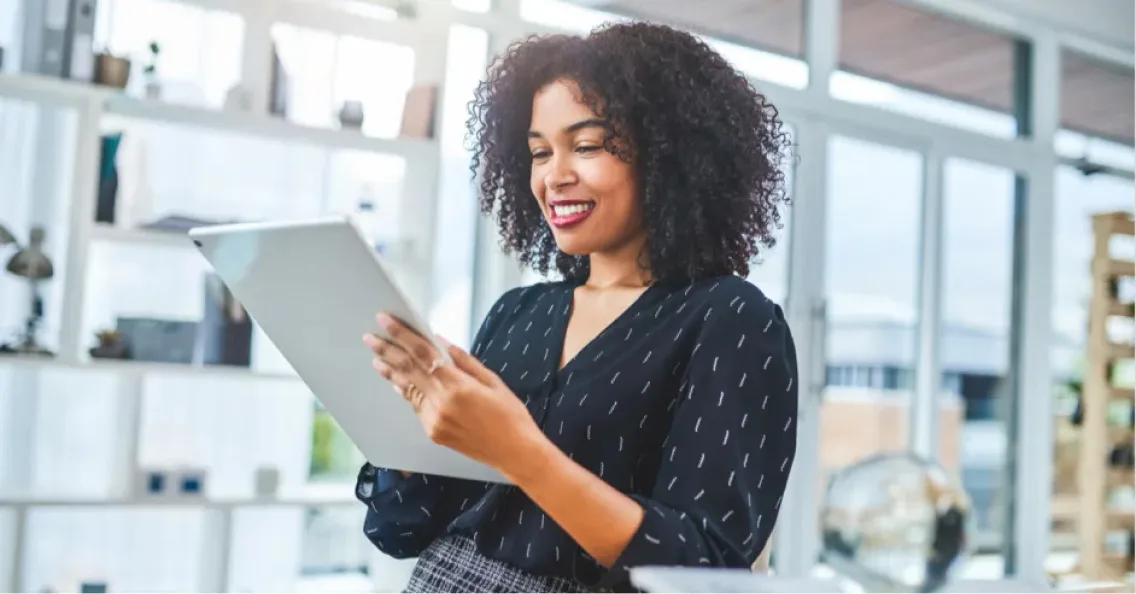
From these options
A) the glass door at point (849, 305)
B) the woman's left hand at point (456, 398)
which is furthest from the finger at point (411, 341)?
the glass door at point (849, 305)

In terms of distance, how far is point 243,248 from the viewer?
86 centimetres

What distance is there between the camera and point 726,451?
0.83m

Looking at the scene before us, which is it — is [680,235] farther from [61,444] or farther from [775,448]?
[61,444]

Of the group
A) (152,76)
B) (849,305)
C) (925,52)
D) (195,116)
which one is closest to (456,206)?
(195,116)

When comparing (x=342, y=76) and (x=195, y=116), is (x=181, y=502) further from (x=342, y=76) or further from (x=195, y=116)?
(x=342, y=76)

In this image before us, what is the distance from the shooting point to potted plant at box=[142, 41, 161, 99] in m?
2.30

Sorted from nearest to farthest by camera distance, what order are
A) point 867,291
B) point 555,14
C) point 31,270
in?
1. point 31,270
2. point 555,14
3. point 867,291

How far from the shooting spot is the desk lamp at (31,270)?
6.97 feet

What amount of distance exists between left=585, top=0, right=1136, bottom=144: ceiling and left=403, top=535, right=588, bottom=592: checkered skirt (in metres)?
2.33

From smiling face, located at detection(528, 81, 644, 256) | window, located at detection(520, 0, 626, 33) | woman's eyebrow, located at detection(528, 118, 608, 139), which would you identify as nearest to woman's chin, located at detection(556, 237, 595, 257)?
smiling face, located at detection(528, 81, 644, 256)

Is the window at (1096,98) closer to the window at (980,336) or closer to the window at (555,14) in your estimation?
the window at (980,336)

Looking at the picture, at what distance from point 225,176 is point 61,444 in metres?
0.73

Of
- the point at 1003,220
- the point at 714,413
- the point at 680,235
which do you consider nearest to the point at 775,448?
the point at 714,413

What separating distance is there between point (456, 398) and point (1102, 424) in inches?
155
